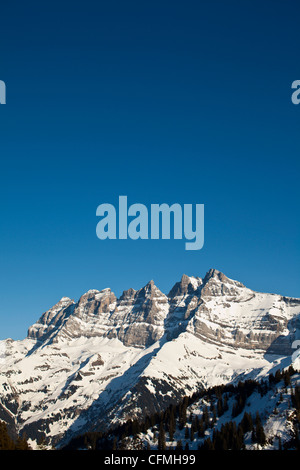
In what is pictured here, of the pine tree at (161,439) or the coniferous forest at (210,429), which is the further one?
the pine tree at (161,439)

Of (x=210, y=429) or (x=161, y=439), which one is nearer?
(x=161, y=439)

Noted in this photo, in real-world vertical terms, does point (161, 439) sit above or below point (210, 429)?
below

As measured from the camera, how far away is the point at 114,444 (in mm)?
174750

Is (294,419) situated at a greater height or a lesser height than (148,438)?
greater

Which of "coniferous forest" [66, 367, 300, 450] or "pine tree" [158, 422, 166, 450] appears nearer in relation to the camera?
"coniferous forest" [66, 367, 300, 450]

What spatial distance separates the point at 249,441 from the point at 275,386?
1744 inches

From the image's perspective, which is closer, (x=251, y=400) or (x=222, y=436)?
(x=222, y=436)
